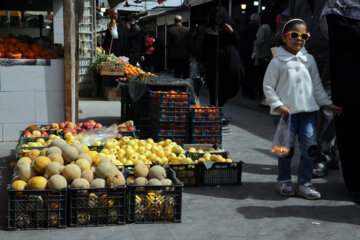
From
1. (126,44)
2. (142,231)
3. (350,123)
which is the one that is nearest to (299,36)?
(350,123)

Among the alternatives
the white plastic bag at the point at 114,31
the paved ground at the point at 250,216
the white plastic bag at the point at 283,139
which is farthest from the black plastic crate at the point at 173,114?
the white plastic bag at the point at 114,31

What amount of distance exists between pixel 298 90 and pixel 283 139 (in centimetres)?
53

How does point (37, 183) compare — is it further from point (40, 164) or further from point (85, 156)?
point (85, 156)

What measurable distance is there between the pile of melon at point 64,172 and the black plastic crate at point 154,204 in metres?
0.19

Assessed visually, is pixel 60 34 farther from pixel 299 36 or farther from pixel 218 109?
pixel 299 36

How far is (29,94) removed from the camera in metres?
8.07

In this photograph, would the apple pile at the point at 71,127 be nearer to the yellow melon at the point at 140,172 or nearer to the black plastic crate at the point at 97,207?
the yellow melon at the point at 140,172

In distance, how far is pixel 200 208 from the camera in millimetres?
5039

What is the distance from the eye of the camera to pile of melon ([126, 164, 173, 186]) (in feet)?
15.3

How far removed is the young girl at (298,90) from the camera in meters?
5.21

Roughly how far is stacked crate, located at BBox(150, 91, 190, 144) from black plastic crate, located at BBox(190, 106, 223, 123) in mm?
131

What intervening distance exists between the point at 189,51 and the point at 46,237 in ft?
31.2

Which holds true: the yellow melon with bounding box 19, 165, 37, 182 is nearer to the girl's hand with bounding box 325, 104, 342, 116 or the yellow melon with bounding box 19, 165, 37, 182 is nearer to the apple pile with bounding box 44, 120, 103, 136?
the apple pile with bounding box 44, 120, 103, 136

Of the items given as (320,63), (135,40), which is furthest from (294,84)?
(135,40)
